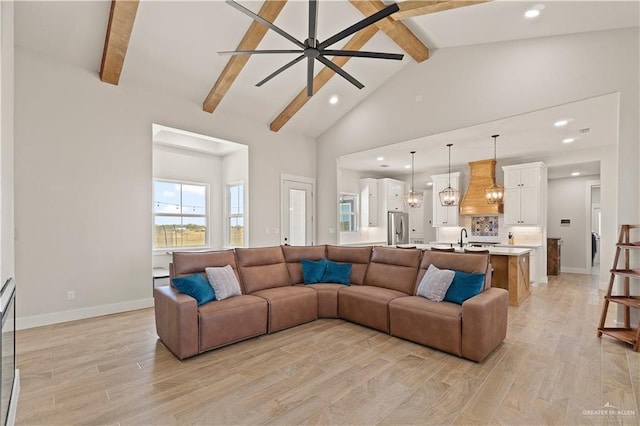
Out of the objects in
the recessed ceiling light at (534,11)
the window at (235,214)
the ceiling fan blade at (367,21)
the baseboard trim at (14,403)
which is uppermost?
the recessed ceiling light at (534,11)

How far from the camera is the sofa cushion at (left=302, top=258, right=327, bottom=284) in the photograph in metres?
4.41

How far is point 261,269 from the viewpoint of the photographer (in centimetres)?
410

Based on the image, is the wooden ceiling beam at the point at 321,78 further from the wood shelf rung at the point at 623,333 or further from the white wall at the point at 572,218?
the white wall at the point at 572,218

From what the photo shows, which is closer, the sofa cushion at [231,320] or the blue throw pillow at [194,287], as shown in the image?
the sofa cushion at [231,320]

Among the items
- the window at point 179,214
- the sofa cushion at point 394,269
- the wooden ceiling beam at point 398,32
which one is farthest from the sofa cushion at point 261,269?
the wooden ceiling beam at point 398,32

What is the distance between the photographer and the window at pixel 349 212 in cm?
834

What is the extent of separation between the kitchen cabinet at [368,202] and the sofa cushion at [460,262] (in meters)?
4.56

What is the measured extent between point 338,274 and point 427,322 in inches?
61.3

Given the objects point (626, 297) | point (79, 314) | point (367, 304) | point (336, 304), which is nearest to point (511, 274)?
point (626, 297)

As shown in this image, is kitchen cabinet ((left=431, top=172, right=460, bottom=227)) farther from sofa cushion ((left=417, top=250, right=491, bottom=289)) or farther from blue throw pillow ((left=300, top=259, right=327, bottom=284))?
blue throw pillow ((left=300, top=259, right=327, bottom=284))

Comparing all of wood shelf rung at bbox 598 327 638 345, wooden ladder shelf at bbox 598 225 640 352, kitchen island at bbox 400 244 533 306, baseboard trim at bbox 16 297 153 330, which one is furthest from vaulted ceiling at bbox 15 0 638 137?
wood shelf rung at bbox 598 327 638 345

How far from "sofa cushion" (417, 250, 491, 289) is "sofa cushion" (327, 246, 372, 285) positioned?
860 millimetres

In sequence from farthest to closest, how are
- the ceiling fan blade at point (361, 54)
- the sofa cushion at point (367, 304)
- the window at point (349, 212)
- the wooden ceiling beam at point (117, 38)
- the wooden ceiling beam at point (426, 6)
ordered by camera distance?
the window at point (349, 212)
the sofa cushion at point (367, 304)
the wooden ceiling beam at point (426, 6)
the wooden ceiling beam at point (117, 38)
the ceiling fan blade at point (361, 54)

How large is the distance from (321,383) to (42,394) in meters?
2.11
